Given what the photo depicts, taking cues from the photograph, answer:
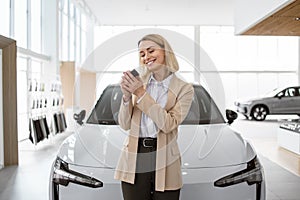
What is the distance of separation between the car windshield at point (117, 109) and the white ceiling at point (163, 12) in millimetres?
8066

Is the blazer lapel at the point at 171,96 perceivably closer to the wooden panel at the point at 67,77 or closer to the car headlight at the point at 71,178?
the car headlight at the point at 71,178

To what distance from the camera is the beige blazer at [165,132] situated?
4.33 ft

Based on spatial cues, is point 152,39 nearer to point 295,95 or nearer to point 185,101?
point 185,101

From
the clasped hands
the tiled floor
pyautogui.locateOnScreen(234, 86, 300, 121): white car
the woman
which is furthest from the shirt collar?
pyautogui.locateOnScreen(234, 86, 300, 121): white car

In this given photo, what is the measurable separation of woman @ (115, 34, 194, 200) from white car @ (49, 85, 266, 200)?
0.50m

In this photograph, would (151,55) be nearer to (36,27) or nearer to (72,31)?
(36,27)

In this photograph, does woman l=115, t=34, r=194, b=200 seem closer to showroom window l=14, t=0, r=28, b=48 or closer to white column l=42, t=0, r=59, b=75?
showroom window l=14, t=0, r=28, b=48

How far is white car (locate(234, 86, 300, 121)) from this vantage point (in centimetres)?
1140

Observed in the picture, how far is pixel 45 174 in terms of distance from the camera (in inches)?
164

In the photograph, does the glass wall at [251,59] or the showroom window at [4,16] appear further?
the glass wall at [251,59]

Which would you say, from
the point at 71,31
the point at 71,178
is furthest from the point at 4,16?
the point at 71,31

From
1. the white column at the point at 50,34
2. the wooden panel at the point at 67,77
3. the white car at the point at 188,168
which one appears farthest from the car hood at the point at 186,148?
the wooden panel at the point at 67,77

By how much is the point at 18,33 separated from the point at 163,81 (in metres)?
6.44

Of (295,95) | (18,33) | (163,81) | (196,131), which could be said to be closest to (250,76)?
(295,95)
